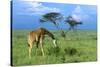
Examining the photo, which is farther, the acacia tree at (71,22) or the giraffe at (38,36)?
the acacia tree at (71,22)

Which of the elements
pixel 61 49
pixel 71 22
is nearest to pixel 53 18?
pixel 71 22

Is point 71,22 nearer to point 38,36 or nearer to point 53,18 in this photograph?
point 53,18

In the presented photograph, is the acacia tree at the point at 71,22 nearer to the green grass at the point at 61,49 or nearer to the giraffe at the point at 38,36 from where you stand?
the green grass at the point at 61,49

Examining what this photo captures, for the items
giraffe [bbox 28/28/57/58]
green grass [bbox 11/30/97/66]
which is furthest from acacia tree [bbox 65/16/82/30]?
giraffe [bbox 28/28/57/58]

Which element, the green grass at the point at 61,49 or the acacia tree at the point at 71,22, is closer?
the green grass at the point at 61,49

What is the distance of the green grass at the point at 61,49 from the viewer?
2172mm

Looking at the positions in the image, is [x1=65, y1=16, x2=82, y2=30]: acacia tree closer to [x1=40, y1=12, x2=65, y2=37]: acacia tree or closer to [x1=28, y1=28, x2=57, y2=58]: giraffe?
[x1=40, y1=12, x2=65, y2=37]: acacia tree

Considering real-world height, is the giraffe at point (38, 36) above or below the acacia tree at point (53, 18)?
below

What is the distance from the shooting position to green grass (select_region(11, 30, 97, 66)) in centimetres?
217

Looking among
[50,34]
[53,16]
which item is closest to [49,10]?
[53,16]

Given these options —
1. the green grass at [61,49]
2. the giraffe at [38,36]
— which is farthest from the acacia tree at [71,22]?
the giraffe at [38,36]
